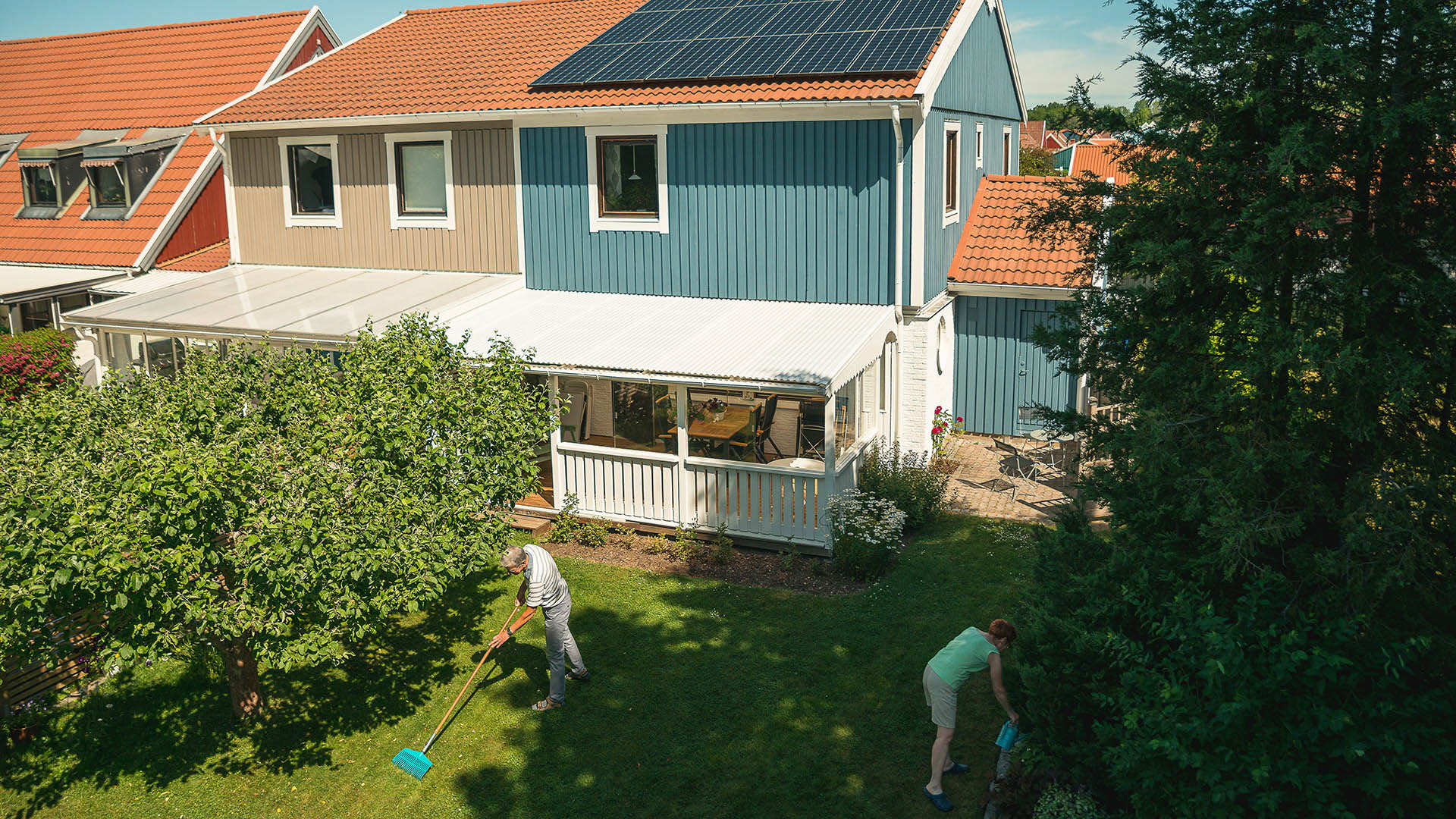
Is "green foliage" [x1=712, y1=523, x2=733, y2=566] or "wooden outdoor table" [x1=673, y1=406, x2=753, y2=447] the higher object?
"wooden outdoor table" [x1=673, y1=406, x2=753, y2=447]

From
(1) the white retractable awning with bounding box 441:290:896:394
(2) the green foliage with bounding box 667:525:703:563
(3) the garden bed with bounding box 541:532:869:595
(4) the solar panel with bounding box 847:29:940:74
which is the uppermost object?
(4) the solar panel with bounding box 847:29:940:74

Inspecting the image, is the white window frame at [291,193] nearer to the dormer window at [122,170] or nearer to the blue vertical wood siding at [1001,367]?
the dormer window at [122,170]

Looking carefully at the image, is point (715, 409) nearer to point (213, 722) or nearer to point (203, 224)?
point (213, 722)

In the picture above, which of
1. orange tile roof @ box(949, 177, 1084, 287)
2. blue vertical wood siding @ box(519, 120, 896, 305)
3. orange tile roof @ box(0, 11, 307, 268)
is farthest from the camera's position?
orange tile roof @ box(0, 11, 307, 268)

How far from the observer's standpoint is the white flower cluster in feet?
40.8

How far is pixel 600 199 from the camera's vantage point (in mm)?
15797

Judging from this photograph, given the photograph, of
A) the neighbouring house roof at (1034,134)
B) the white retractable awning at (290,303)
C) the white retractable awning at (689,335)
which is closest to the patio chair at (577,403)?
the white retractable awning at (689,335)

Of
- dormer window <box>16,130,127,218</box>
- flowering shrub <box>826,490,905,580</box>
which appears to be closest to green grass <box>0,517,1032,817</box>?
flowering shrub <box>826,490,905,580</box>

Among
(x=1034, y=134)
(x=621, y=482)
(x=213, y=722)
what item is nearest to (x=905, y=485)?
(x=621, y=482)

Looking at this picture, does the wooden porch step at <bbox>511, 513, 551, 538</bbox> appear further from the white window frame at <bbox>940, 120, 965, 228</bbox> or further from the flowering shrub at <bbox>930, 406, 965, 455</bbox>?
the white window frame at <bbox>940, 120, 965, 228</bbox>

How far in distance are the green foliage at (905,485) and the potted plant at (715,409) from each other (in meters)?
2.51

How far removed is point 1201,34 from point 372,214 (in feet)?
46.8

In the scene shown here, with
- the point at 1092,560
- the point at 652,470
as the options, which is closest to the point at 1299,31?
the point at 1092,560

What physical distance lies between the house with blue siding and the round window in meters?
0.07
